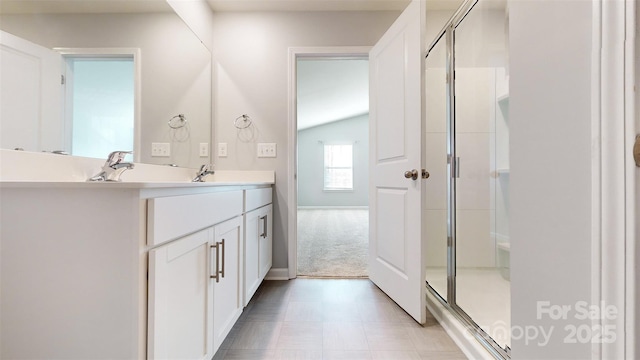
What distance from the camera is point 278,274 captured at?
219cm

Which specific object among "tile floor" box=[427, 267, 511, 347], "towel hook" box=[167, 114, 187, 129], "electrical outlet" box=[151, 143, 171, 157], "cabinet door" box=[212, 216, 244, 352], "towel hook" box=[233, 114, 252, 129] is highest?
"towel hook" box=[233, 114, 252, 129]

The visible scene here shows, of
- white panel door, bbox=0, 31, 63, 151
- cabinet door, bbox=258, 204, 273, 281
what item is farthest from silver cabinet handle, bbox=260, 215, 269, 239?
white panel door, bbox=0, 31, 63, 151

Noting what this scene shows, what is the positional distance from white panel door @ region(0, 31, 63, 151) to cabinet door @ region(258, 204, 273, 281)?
3.59 feet

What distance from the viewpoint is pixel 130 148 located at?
137 centimetres

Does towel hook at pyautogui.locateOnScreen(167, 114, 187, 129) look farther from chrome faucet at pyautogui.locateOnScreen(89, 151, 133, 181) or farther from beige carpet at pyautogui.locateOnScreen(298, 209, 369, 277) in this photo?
beige carpet at pyautogui.locateOnScreen(298, 209, 369, 277)

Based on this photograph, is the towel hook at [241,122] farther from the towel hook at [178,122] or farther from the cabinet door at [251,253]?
the cabinet door at [251,253]

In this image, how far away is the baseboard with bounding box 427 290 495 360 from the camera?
47.9 inches

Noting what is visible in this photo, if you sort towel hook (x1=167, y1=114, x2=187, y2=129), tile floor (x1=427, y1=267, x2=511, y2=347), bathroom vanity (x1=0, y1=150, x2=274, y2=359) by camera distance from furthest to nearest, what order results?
towel hook (x1=167, y1=114, x2=187, y2=129), tile floor (x1=427, y1=267, x2=511, y2=347), bathroom vanity (x1=0, y1=150, x2=274, y2=359)

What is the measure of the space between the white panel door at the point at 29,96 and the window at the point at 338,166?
7.39m

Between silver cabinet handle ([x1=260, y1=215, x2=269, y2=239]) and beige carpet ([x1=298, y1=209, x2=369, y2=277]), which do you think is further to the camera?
beige carpet ([x1=298, y1=209, x2=369, y2=277])

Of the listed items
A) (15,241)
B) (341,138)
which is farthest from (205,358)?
(341,138)

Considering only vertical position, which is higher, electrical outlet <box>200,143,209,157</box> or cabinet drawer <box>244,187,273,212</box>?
electrical outlet <box>200,143,209,157</box>

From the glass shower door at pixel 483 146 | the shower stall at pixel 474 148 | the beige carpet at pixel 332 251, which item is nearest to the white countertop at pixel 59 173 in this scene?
the beige carpet at pixel 332 251

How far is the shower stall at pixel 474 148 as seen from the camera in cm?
198
